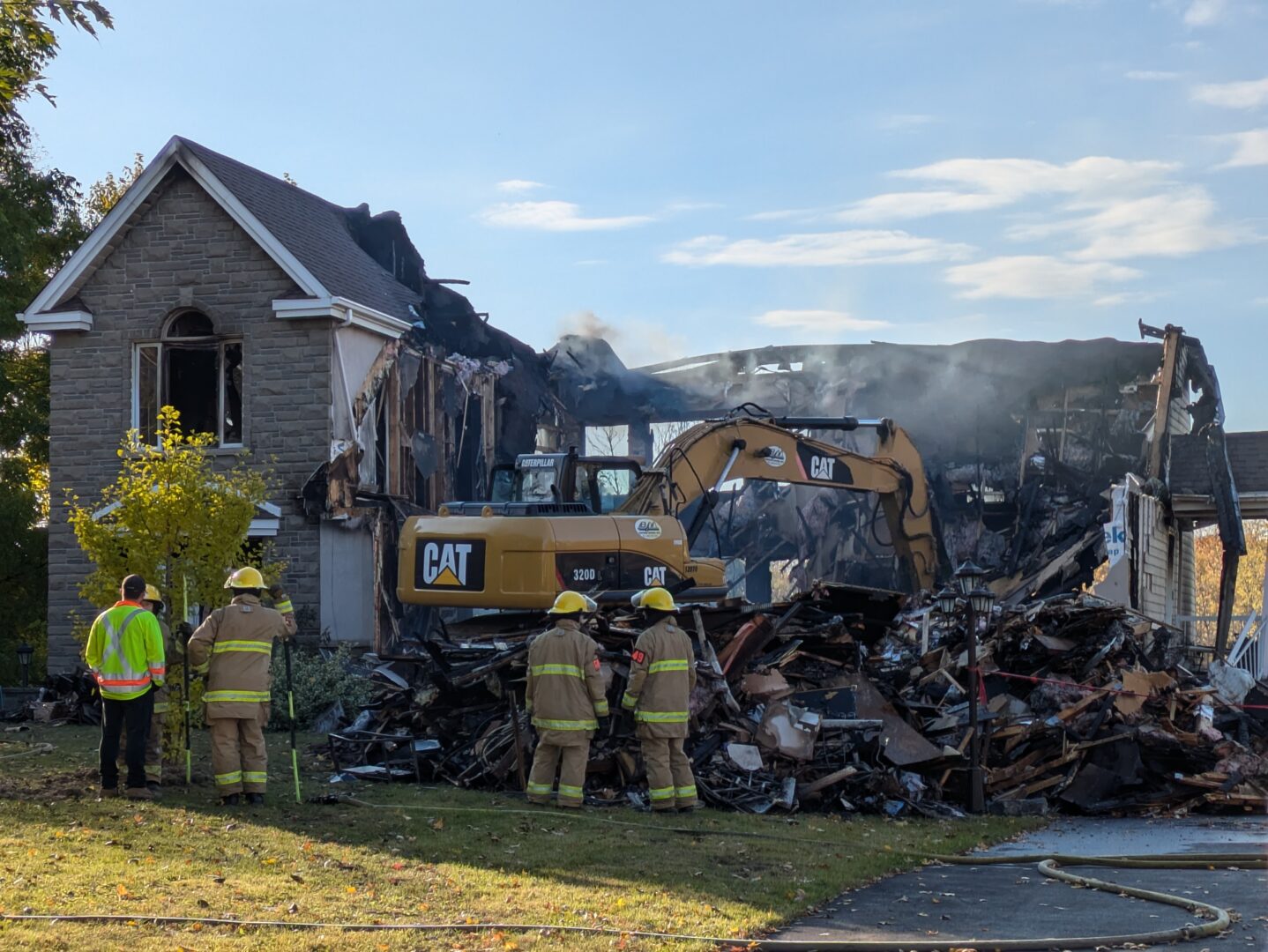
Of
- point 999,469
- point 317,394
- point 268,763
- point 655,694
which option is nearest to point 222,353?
point 317,394

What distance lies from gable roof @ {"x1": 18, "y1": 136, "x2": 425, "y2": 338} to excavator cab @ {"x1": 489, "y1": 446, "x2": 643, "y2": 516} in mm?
4831

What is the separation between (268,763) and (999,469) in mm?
17038

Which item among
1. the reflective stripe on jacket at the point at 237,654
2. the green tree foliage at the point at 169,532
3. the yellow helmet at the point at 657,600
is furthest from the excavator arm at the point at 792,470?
the reflective stripe on jacket at the point at 237,654

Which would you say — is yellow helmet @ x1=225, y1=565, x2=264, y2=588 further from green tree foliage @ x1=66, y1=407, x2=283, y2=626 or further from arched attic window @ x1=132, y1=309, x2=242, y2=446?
arched attic window @ x1=132, y1=309, x2=242, y2=446

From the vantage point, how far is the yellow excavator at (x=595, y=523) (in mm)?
15516

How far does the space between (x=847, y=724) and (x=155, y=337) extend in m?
13.0

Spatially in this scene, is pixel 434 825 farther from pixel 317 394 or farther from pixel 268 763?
pixel 317 394

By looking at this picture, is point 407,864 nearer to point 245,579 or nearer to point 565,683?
point 565,683

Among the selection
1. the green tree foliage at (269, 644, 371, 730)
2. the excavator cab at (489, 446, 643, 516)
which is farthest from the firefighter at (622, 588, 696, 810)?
the green tree foliage at (269, 644, 371, 730)

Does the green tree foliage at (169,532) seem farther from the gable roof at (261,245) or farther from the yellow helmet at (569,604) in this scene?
the gable roof at (261,245)

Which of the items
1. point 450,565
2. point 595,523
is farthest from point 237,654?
point 595,523

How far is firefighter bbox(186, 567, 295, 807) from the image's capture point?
11.6 m

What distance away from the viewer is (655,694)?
12312 millimetres

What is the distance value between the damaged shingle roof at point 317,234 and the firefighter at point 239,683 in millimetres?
10302
